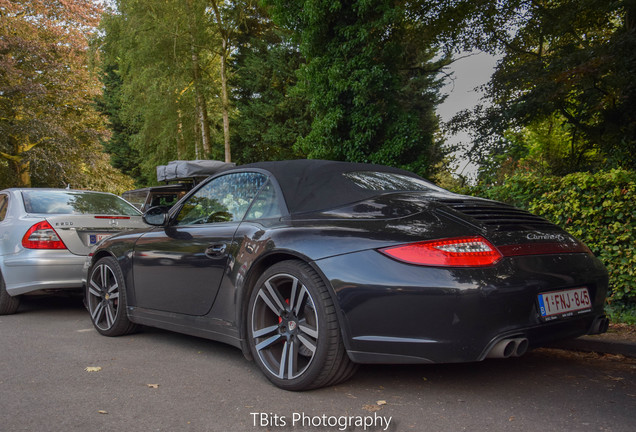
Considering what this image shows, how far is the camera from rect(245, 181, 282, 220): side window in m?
3.51

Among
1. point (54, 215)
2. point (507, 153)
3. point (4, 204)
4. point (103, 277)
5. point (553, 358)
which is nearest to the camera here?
point (553, 358)

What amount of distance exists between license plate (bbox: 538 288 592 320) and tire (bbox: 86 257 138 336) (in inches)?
130

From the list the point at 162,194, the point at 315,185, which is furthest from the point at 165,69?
the point at 315,185

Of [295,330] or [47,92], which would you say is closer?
[295,330]

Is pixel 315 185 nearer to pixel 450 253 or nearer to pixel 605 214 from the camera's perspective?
pixel 450 253

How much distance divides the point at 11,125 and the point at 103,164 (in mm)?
4545

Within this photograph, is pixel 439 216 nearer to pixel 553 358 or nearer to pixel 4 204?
pixel 553 358

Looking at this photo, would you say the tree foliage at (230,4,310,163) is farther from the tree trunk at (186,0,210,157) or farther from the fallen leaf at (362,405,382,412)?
the fallen leaf at (362,405,382,412)

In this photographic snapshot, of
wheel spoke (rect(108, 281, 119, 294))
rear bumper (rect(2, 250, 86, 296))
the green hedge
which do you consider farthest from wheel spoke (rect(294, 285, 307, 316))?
rear bumper (rect(2, 250, 86, 296))

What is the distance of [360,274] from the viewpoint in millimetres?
2811

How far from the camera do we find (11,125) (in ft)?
65.2

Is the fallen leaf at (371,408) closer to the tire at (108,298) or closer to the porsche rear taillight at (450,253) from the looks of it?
the porsche rear taillight at (450,253)

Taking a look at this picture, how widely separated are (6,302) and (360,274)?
16.2 ft

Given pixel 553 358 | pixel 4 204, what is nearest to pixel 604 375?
pixel 553 358
